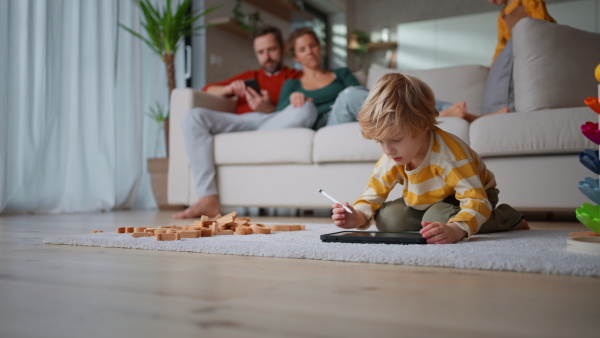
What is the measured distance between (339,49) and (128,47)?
3.46m

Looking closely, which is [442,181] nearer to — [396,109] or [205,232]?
[396,109]

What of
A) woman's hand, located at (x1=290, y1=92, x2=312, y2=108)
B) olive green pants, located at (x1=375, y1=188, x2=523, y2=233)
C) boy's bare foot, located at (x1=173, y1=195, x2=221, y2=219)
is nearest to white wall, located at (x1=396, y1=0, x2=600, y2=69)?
woman's hand, located at (x1=290, y1=92, x2=312, y2=108)

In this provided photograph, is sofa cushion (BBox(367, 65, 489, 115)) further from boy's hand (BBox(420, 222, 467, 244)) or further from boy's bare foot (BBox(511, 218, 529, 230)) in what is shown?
boy's hand (BBox(420, 222, 467, 244))

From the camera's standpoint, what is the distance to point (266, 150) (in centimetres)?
267

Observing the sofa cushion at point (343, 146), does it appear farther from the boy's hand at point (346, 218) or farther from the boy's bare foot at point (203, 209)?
the boy's hand at point (346, 218)

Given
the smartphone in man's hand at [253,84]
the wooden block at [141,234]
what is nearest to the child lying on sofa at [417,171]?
the wooden block at [141,234]

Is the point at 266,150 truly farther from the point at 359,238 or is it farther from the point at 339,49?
the point at 339,49

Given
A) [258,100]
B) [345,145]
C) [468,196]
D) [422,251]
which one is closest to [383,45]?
[258,100]

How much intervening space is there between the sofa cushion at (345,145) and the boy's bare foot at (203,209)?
0.54m

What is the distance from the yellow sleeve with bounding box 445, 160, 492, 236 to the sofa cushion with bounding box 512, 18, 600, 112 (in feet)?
3.98

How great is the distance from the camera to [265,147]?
268cm

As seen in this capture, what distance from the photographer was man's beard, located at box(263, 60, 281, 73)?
3.41 m

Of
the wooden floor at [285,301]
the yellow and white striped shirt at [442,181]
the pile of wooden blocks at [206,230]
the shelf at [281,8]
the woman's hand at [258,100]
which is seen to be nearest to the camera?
the wooden floor at [285,301]

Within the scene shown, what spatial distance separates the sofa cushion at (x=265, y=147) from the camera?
2.59 m
